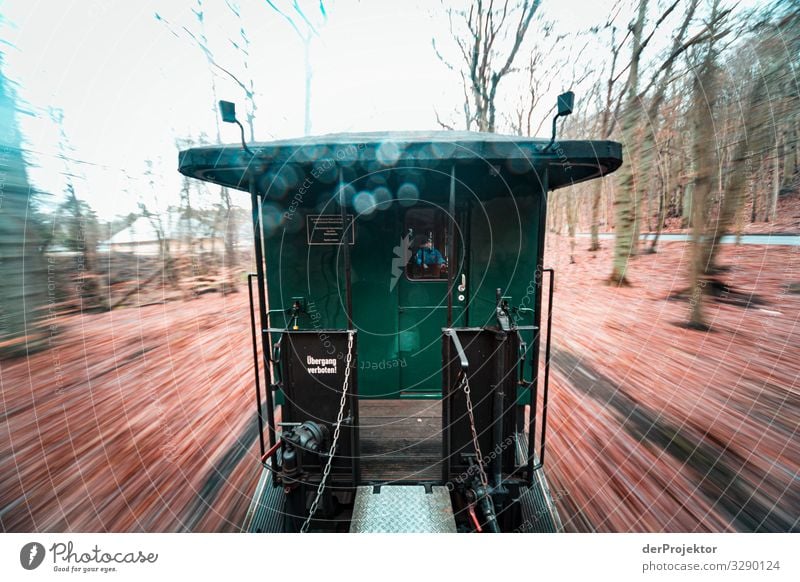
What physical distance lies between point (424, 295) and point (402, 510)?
7.34 feet

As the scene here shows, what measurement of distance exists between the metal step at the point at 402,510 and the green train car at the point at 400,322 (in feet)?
0.04

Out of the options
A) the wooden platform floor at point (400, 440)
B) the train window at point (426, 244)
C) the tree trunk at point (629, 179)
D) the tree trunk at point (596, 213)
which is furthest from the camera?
the tree trunk at point (596, 213)

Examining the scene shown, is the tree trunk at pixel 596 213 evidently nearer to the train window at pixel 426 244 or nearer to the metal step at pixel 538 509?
the train window at pixel 426 244

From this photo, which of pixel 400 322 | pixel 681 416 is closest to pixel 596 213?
pixel 681 416

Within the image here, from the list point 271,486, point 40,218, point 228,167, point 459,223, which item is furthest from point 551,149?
point 40,218

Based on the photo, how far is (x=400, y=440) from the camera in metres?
3.40

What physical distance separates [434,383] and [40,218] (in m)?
9.60

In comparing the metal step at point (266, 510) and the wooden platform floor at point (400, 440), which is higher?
the wooden platform floor at point (400, 440)

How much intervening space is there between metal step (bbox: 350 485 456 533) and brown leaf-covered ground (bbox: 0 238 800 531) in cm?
165

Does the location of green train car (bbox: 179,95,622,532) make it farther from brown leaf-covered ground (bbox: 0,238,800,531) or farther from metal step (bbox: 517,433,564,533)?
brown leaf-covered ground (bbox: 0,238,800,531)

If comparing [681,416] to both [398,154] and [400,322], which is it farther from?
[398,154]

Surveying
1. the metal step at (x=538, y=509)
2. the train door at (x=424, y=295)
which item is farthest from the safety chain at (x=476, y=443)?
the train door at (x=424, y=295)

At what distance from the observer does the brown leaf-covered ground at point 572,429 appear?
3662mm

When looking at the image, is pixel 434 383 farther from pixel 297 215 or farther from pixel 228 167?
pixel 228 167
